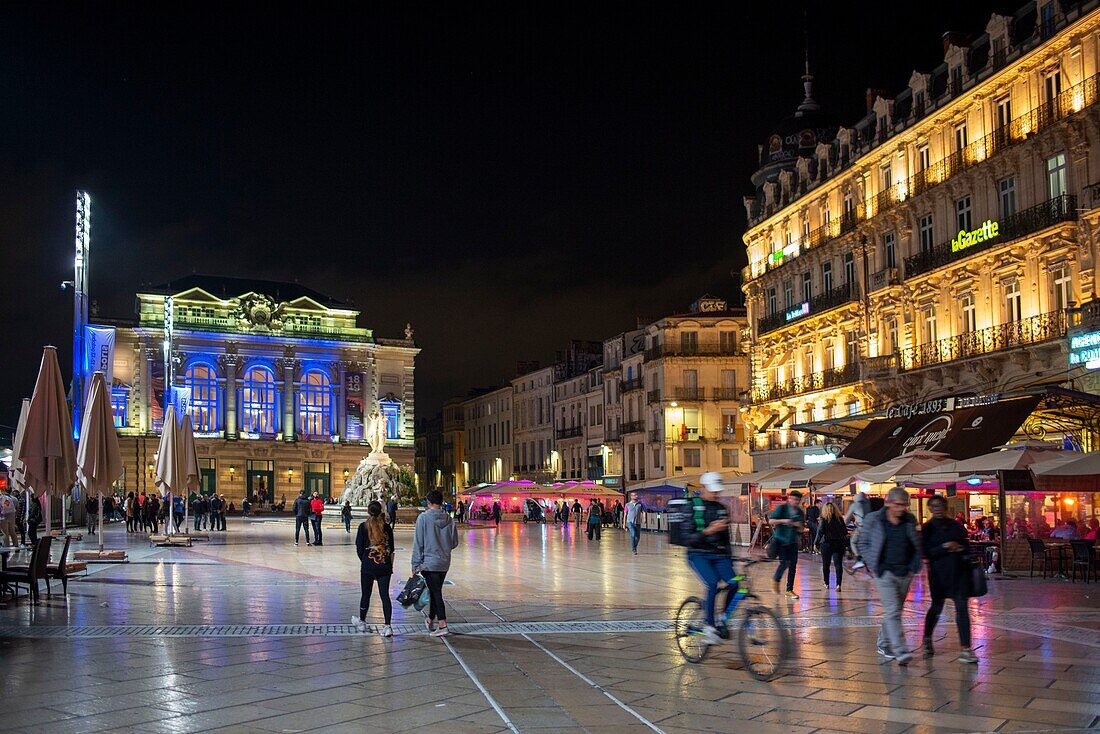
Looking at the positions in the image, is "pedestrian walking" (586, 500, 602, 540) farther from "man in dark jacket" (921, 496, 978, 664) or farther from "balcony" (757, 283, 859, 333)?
"man in dark jacket" (921, 496, 978, 664)

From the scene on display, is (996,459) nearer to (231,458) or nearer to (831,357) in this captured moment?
(831,357)

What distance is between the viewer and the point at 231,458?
270ft

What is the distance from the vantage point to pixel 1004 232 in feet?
100

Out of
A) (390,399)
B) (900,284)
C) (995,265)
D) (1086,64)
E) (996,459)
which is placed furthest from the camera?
(390,399)

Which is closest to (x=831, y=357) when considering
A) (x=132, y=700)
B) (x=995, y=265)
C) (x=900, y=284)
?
(x=900, y=284)

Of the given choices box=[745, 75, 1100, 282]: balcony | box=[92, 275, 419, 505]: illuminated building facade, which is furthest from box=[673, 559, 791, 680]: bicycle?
box=[92, 275, 419, 505]: illuminated building facade

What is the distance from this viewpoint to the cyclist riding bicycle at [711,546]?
10.2 m

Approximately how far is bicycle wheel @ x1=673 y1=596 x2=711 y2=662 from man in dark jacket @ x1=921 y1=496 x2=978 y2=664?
7.36 feet

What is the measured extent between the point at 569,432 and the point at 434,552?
70984 millimetres

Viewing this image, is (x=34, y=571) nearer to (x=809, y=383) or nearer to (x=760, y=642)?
(x=760, y=642)

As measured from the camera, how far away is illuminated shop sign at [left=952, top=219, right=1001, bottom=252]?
31109mm

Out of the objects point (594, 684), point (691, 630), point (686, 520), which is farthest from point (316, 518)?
point (594, 684)

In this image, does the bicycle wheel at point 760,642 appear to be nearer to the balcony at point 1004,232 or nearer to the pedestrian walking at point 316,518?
the balcony at point 1004,232

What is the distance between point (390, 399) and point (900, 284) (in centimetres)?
5724
